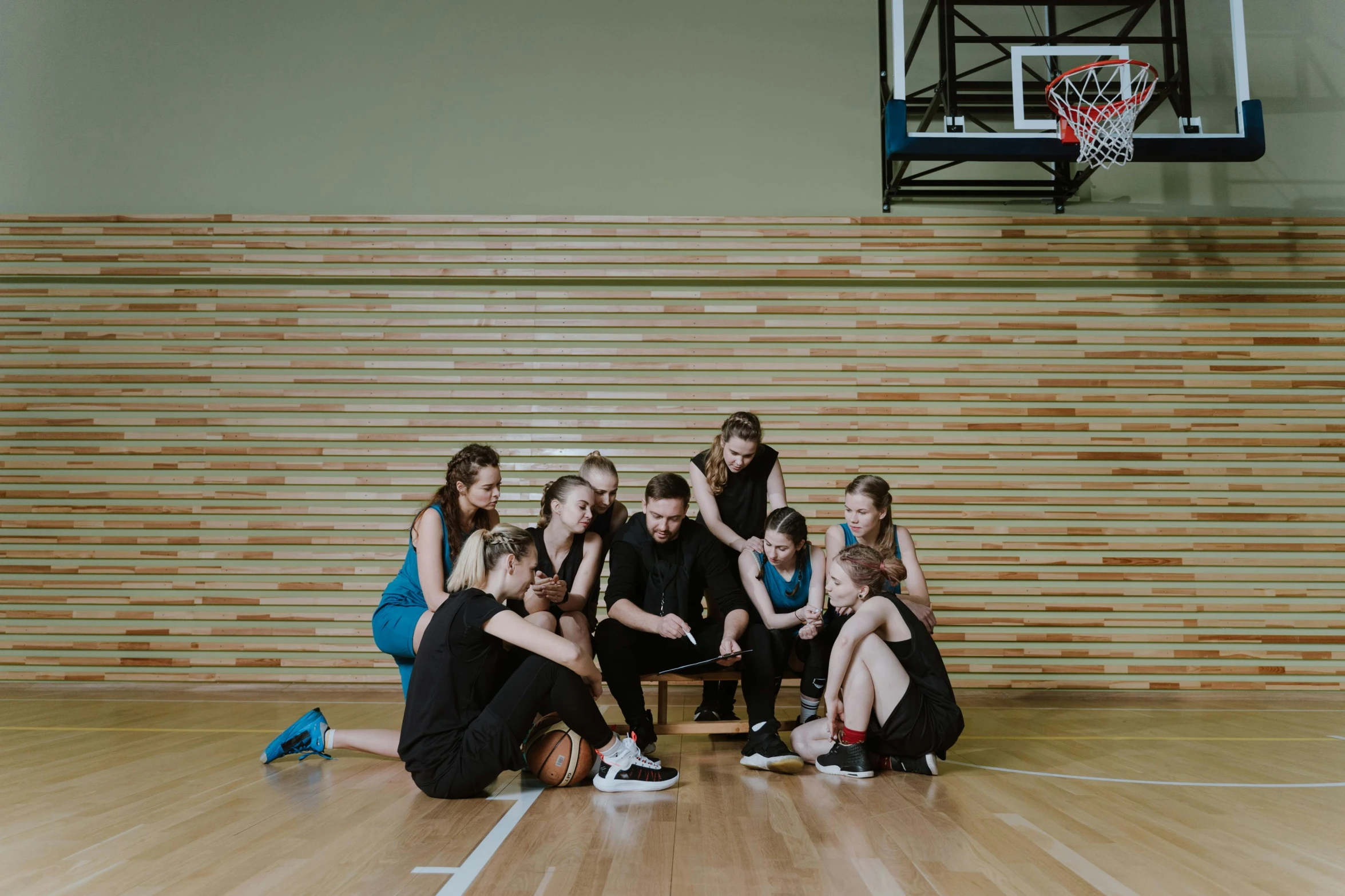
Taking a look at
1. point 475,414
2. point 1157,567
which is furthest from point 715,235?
point 1157,567

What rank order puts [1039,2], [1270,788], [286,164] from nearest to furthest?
[1270,788] < [1039,2] < [286,164]

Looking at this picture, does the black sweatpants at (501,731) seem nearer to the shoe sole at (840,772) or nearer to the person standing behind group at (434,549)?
the person standing behind group at (434,549)

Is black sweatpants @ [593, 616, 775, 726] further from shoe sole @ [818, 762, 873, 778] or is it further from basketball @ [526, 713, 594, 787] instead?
basketball @ [526, 713, 594, 787]

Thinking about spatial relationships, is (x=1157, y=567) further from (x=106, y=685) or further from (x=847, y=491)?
(x=106, y=685)

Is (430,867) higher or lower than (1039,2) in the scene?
lower

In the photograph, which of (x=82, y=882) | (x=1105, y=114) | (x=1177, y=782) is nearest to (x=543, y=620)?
(x=82, y=882)

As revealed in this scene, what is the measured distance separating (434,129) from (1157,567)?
6275mm

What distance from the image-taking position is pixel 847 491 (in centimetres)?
417

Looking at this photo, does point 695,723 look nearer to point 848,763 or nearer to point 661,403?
point 848,763

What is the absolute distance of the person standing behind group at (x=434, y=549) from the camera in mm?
3840

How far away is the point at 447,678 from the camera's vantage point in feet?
10.0

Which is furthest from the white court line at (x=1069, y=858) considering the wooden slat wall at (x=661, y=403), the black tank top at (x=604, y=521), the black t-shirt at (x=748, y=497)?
the wooden slat wall at (x=661, y=403)

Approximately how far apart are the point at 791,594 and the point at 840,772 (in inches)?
35.7

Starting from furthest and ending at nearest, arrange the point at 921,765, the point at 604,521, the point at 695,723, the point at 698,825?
the point at 604,521 → the point at 695,723 → the point at 921,765 → the point at 698,825
